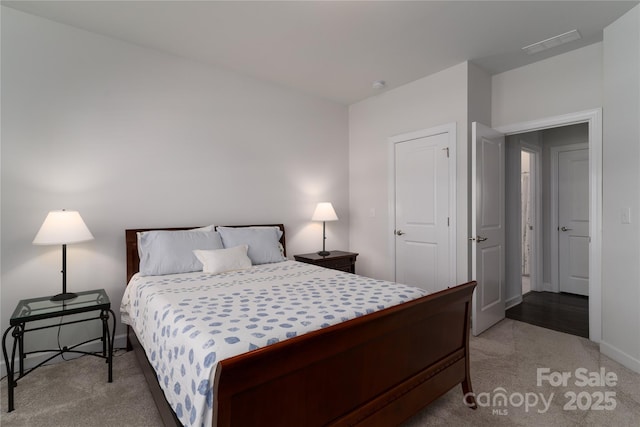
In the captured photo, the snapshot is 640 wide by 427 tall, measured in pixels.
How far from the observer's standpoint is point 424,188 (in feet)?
12.0

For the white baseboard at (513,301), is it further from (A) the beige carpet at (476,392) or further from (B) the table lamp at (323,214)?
(B) the table lamp at (323,214)

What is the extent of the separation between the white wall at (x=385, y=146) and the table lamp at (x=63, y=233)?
10.1ft

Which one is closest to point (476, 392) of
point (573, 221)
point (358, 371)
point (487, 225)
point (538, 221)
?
point (358, 371)

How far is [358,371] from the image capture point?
1429mm

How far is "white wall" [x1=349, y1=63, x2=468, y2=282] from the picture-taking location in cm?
331

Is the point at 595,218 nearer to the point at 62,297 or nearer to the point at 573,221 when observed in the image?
the point at 573,221

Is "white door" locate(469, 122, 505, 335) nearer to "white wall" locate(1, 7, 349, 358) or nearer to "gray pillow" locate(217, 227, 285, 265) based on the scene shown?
Result: "gray pillow" locate(217, 227, 285, 265)

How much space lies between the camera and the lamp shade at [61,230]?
222 cm

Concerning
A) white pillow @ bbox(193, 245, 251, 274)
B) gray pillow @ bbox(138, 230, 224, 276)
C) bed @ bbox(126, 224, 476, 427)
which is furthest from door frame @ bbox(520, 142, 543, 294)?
gray pillow @ bbox(138, 230, 224, 276)

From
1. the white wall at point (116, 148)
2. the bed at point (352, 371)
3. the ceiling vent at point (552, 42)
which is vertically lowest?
the bed at point (352, 371)

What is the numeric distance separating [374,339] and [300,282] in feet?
A: 3.17

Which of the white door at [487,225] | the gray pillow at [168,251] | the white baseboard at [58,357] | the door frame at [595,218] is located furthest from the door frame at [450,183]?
the white baseboard at [58,357]

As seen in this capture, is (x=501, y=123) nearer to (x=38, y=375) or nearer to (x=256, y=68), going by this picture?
(x=256, y=68)

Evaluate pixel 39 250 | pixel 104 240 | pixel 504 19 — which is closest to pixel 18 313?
pixel 39 250
